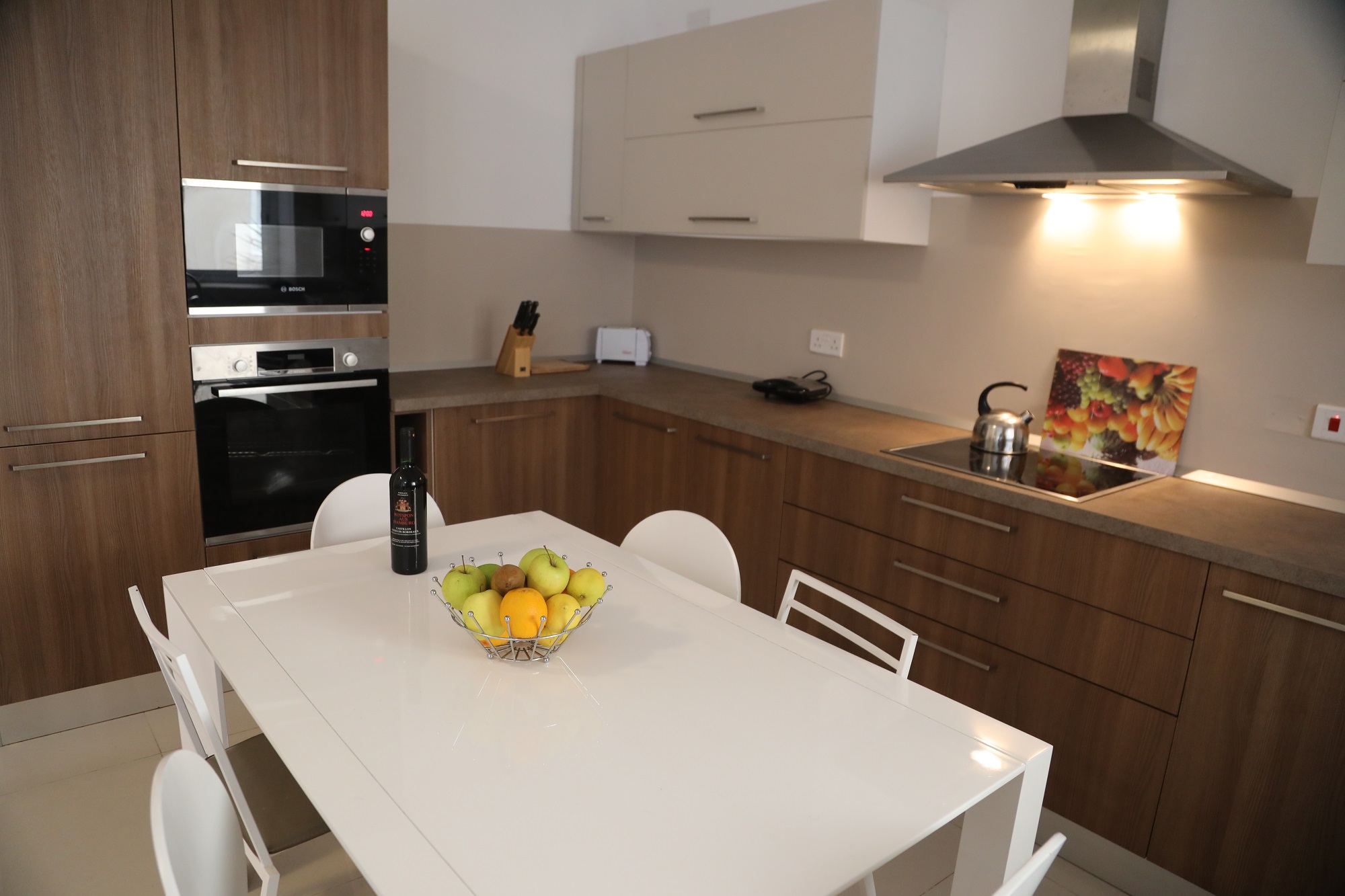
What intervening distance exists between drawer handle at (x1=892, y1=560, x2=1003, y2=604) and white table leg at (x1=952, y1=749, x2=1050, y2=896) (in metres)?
1.09

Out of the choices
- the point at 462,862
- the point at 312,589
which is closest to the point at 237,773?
the point at 312,589

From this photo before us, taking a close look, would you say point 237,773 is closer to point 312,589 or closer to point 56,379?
point 312,589

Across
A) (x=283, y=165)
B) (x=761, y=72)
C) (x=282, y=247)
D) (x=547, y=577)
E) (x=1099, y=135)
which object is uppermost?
(x=761, y=72)

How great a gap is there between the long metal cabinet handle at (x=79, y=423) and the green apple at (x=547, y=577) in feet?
5.43

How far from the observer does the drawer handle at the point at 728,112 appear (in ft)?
10.00

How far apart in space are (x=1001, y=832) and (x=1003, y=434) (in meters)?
1.58

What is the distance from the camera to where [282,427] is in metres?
2.75

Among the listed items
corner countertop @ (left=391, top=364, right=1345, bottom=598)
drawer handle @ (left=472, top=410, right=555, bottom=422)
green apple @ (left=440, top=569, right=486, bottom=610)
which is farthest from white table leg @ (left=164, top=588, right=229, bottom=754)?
drawer handle @ (left=472, top=410, right=555, bottom=422)

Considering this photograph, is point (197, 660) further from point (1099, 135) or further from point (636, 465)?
point (1099, 135)

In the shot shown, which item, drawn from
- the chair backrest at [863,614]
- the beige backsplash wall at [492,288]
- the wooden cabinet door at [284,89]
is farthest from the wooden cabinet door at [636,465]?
the chair backrest at [863,614]

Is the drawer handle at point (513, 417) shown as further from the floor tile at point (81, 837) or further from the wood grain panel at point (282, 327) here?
the floor tile at point (81, 837)

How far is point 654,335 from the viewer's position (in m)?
4.13

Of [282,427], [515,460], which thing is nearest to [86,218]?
[282,427]

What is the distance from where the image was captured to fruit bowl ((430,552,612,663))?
4.56ft
